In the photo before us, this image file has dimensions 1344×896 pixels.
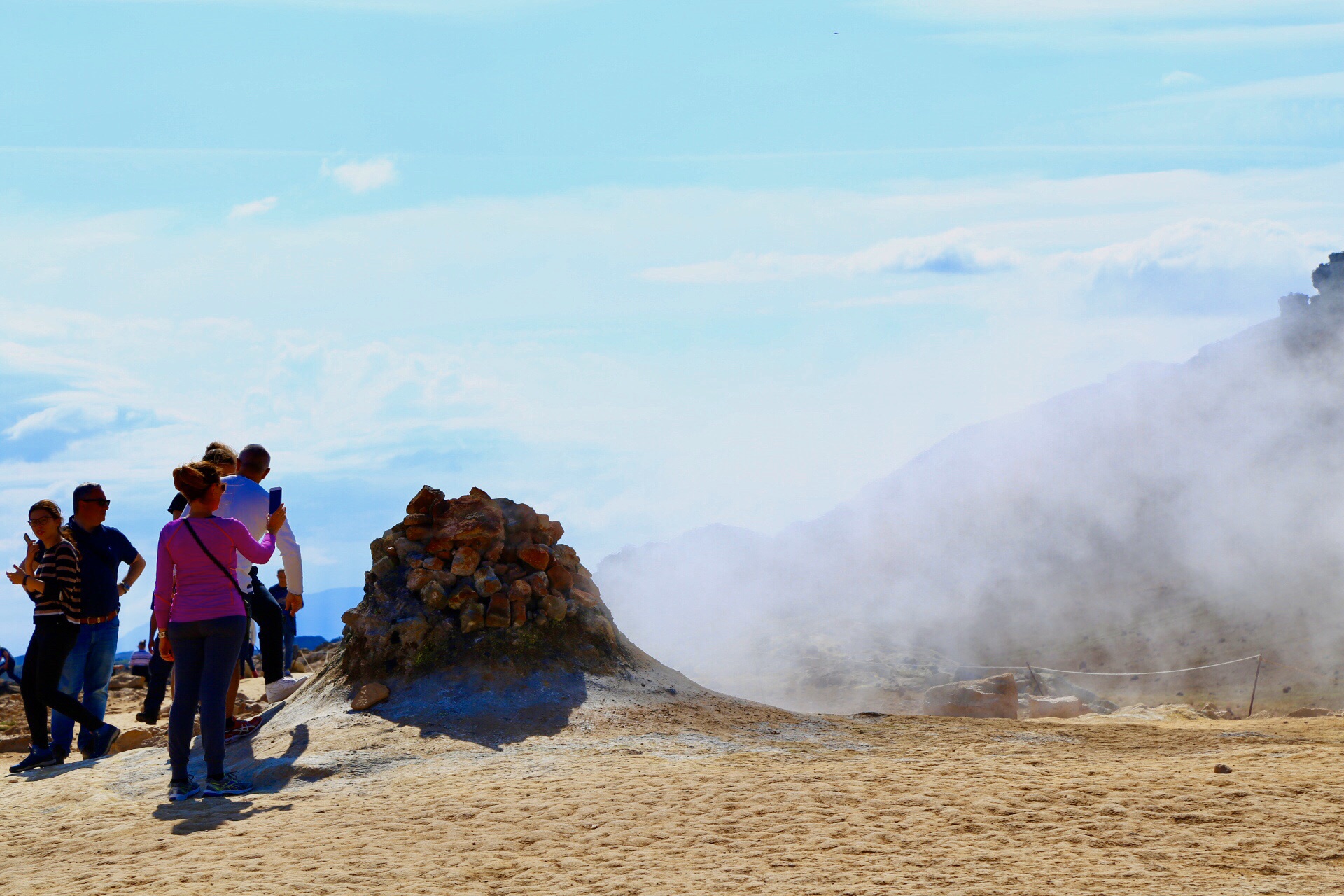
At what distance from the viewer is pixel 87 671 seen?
798 centimetres

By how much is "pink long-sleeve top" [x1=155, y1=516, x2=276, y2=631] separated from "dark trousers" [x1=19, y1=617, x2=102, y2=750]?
225 centimetres

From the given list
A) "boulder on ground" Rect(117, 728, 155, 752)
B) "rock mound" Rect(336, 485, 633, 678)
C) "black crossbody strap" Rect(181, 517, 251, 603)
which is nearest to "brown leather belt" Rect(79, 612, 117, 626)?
"boulder on ground" Rect(117, 728, 155, 752)

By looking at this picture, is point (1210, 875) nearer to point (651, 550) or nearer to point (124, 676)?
point (124, 676)

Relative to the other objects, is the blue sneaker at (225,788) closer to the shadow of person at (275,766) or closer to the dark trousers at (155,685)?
the shadow of person at (275,766)

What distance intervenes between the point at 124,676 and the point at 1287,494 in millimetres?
48400

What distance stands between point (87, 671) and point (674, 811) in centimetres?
459

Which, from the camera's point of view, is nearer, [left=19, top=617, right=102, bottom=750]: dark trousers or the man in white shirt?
the man in white shirt

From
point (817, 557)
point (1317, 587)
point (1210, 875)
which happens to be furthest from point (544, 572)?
point (1317, 587)

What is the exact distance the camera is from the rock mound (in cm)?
850

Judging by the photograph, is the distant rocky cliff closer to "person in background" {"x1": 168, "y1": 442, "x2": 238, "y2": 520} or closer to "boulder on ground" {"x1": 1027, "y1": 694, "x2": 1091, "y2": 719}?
"boulder on ground" {"x1": 1027, "y1": 694, "x2": 1091, "y2": 719}

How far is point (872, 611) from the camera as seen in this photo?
4138 centimetres

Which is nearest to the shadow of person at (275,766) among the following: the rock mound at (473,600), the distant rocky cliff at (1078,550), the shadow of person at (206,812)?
the shadow of person at (206,812)

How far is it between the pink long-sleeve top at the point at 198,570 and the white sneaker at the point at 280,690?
2.65m

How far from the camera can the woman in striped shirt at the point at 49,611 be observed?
24.9 feet
